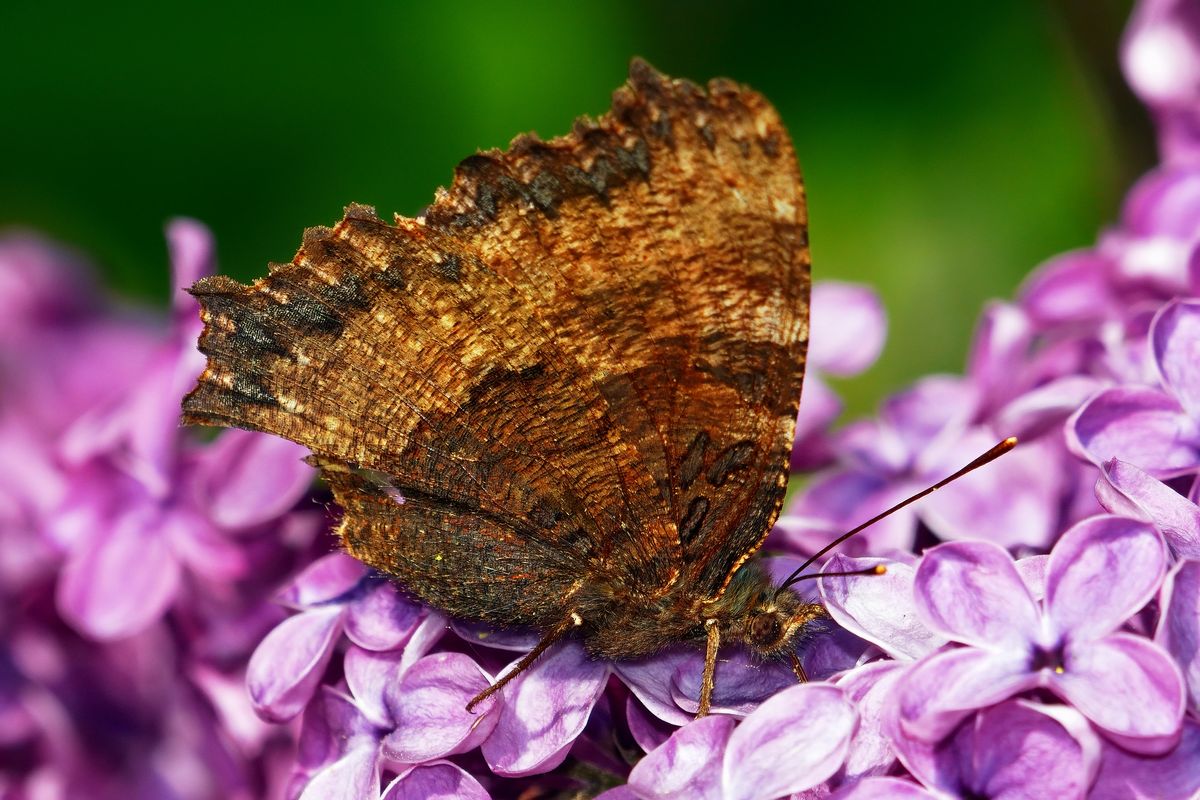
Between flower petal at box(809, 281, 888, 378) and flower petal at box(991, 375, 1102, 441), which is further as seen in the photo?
flower petal at box(809, 281, 888, 378)

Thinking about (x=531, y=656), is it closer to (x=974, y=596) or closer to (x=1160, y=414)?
(x=974, y=596)

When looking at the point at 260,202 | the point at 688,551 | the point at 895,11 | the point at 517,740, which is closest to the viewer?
the point at 517,740

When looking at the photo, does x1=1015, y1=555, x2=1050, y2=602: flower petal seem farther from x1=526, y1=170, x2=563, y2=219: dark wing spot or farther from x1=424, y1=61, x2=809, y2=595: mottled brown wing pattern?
x1=526, y1=170, x2=563, y2=219: dark wing spot

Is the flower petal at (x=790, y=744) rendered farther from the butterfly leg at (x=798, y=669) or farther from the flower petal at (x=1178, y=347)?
the flower petal at (x=1178, y=347)

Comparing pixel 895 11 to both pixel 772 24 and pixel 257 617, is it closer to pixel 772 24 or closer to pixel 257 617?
A: pixel 772 24

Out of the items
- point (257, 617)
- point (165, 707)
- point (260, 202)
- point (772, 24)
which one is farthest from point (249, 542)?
point (772, 24)

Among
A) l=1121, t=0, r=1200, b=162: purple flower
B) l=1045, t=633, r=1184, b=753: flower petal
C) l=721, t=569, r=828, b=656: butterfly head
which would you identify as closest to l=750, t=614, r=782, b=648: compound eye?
l=721, t=569, r=828, b=656: butterfly head
